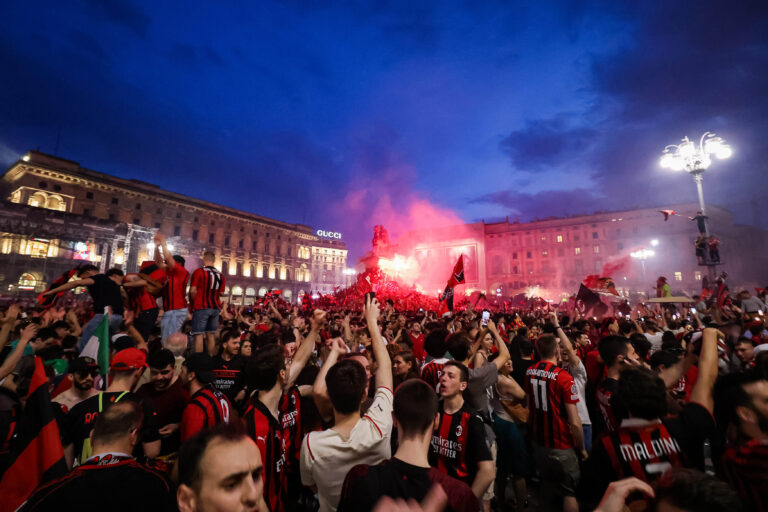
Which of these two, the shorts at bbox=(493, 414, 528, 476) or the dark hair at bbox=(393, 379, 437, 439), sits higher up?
the dark hair at bbox=(393, 379, 437, 439)

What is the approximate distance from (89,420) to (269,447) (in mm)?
1660

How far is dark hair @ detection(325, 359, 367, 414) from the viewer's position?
2543 mm

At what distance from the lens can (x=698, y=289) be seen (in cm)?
5412

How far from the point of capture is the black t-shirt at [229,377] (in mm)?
4270

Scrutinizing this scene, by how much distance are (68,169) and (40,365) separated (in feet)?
208

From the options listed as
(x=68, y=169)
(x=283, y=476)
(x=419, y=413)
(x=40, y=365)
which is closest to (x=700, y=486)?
Answer: (x=419, y=413)

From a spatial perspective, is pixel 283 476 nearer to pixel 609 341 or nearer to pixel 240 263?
pixel 609 341

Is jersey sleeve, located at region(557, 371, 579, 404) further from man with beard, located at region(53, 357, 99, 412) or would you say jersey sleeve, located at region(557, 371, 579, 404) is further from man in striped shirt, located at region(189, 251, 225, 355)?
man in striped shirt, located at region(189, 251, 225, 355)

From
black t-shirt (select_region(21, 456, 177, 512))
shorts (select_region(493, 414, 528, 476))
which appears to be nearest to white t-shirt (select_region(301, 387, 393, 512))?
black t-shirt (select_region(21, 456, 177, 512))

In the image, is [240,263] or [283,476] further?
[240,263]

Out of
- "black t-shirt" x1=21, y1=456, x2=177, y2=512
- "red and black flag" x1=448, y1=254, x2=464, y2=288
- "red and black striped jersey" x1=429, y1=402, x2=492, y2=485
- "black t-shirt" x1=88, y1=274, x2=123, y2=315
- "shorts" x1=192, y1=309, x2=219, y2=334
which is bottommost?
"red and black striped jersey" x1=429, y1=402, x2=492, y2=485

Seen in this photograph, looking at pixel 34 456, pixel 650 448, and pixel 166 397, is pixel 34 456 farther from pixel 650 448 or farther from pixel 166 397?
pixel 650 448

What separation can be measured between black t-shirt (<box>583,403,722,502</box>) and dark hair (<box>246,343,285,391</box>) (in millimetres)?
2591

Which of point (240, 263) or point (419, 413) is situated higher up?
point (240, 263)
